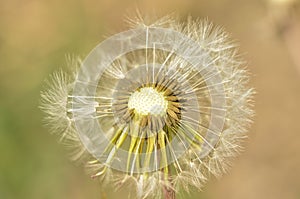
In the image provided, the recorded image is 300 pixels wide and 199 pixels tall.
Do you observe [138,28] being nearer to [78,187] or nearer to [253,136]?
[78,187]

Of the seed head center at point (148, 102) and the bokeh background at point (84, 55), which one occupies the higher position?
the bokeh background at point (84, 55)

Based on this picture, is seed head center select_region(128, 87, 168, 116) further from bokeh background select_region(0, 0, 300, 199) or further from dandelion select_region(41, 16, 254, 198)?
bokeh background select_region(0, 0, 300, 199)

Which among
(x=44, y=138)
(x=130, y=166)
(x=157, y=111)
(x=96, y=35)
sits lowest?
(x=130, y=166)

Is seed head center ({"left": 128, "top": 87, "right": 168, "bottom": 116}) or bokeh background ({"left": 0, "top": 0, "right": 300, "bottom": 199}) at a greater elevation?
bokeh background ({"left": 0, "top": 0, "right": 300, "bottom": 199})

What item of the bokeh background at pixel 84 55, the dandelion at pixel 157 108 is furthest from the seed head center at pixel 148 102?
the bokeh background at pixel 84 55

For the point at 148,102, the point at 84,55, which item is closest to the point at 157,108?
the point at 148,102

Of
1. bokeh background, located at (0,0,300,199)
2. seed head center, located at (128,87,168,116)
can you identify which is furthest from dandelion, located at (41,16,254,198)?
bokeh background, located at (0,0,300,199)

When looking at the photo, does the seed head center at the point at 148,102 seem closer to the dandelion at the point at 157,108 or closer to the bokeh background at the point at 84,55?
the dandelion at the point at 157,108
